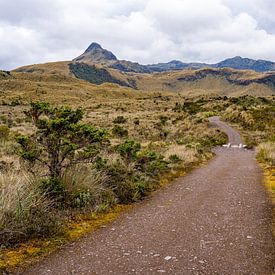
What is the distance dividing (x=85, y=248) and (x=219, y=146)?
20724 millimetres

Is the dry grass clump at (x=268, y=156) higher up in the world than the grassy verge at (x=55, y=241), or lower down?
lower down

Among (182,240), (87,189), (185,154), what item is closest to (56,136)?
(87,189)

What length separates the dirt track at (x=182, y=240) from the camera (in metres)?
5.12

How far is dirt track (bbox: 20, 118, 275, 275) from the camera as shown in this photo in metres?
5.12

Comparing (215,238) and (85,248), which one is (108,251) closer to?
(85,248)

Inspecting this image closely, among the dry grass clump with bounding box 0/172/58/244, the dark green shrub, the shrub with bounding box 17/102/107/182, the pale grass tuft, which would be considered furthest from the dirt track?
the pale grass tuft

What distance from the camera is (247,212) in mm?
8039

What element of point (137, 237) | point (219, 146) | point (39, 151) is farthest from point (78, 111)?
point (219, 146)

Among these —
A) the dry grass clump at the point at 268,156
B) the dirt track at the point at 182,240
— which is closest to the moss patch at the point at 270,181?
the dirt track at the point at 182,240

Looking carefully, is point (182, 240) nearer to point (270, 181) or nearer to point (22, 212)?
point (22, 212)

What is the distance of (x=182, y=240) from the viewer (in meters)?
6.19

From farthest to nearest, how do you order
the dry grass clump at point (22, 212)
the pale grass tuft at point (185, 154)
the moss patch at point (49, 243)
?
the pale grass tuft at point (185, 154)
the dry grass clump at point (22, 212)
the moss patch at point (49, 243)

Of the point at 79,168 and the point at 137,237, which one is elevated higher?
the point at 79,168

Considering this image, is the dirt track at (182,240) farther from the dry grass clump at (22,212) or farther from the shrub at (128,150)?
the shrub at (128,150)
